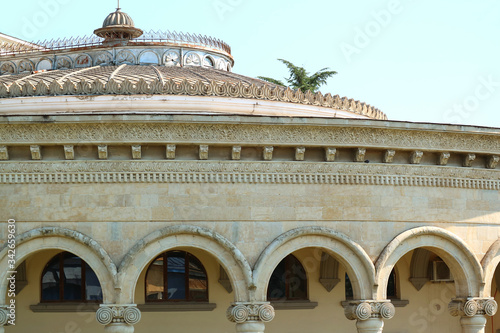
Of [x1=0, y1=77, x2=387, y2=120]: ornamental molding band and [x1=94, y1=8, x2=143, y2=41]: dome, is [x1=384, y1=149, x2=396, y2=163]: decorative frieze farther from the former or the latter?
[x1=94, y1=8, x2=143, y2=41]: dome

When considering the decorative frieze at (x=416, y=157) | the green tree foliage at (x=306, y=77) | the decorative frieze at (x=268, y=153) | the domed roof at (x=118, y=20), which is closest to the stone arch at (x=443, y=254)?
the decorative frieze at (x=416, y=157)

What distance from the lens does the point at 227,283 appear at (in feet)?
64.0

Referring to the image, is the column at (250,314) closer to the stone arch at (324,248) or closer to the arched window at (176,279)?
the stone arch at (324,248)

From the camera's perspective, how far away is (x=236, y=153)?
17.4 m

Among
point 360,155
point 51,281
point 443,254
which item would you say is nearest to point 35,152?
point 51,281

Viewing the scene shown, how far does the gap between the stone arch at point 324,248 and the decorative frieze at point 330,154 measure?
4.48 ft

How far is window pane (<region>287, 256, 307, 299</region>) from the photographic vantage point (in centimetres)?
2033

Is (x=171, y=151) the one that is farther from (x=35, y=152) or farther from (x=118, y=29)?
(x=118, y=29)

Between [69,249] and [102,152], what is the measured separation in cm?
188

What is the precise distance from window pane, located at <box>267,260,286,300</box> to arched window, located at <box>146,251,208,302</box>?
1.58 meters

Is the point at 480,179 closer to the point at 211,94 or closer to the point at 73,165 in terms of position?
the point at 211,94

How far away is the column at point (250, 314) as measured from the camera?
56.1ft

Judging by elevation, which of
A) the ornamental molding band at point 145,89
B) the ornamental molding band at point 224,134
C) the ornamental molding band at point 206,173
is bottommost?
the ornamental molding band at point 206,173

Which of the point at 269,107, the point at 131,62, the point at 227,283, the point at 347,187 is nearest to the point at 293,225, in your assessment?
the point at 347,187
